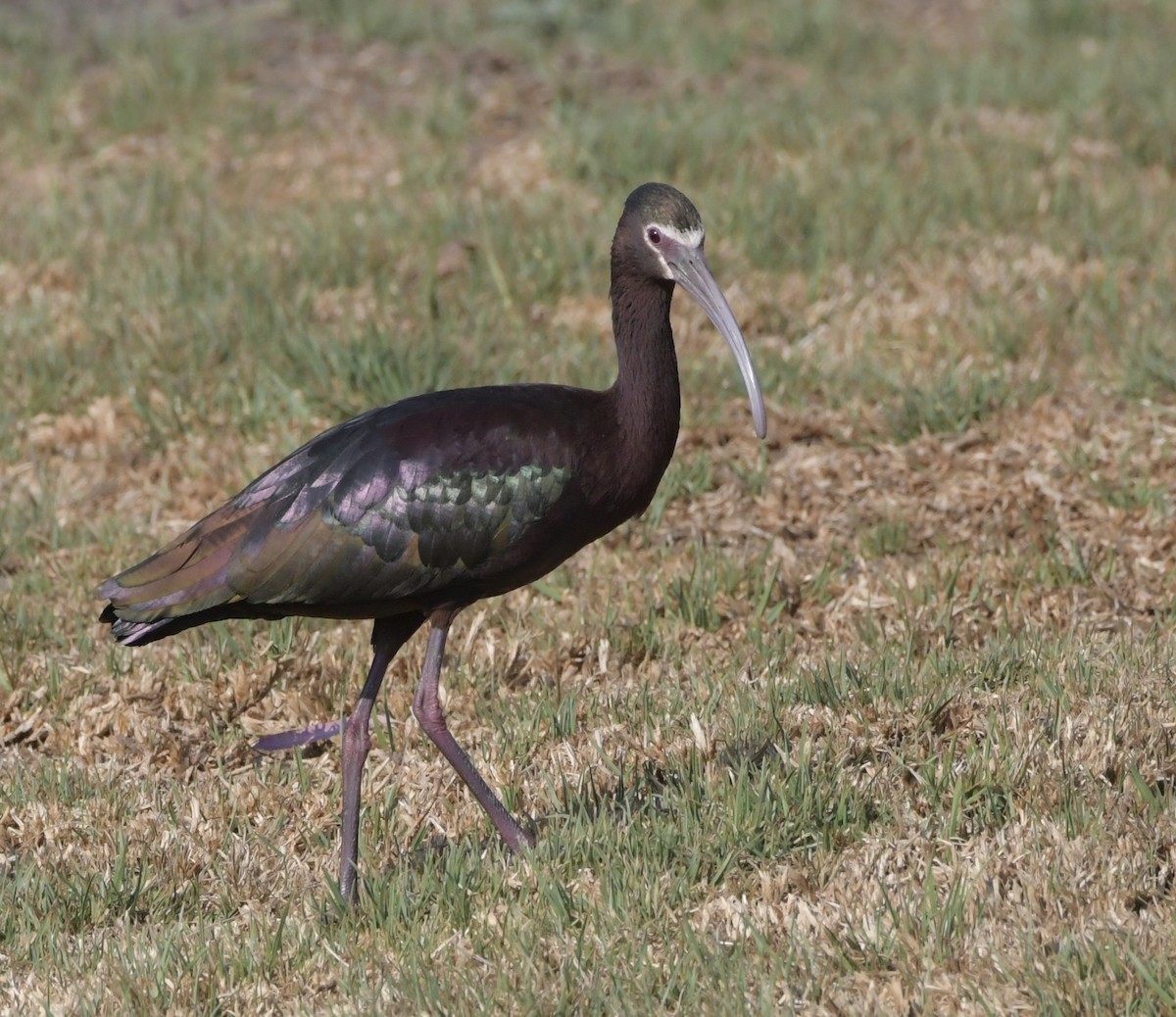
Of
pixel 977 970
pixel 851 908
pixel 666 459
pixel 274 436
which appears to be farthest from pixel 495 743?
pixel 274 436

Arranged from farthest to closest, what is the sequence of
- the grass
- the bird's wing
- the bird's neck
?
1. the bird's neck
2. the bird's wing
3. the grass

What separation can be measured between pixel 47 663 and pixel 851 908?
2999mm

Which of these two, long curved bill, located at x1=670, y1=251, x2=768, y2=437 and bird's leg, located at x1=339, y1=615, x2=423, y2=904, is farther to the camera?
long curved bill, located at x1=670, y1=251, x2=768, y2=437

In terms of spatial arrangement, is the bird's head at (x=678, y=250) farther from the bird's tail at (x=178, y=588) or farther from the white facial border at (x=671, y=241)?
the bird's tail at (x=178, y=588)

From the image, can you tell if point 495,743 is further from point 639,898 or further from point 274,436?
point 274,436

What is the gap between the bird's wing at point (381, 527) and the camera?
4809mm

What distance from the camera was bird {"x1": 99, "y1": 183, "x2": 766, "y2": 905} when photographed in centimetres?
482

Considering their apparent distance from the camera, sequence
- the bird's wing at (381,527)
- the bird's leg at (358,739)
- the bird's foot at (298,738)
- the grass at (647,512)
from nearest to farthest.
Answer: the grass at (647,512) < the bird's leg at (358,739) < the bird's wing at (381,527) < the bird's foot at (298,738)

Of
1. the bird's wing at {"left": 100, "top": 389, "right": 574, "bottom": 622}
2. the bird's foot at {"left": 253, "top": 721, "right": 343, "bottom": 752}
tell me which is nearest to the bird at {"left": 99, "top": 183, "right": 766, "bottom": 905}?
the bird's wing at {"left": 100, "top": 389, "right": 574, "bottom": 622}

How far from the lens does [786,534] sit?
7.00m

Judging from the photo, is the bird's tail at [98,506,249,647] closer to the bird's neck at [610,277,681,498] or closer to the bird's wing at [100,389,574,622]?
the bird's wing at [100,389,574,622]

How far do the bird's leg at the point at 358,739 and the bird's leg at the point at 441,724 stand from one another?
0.41ft

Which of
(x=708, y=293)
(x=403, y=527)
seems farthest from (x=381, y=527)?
(x=708, y=293)

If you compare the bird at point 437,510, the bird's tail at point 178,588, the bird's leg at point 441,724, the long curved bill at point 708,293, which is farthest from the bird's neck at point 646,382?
the bird's tail at point 178,588
